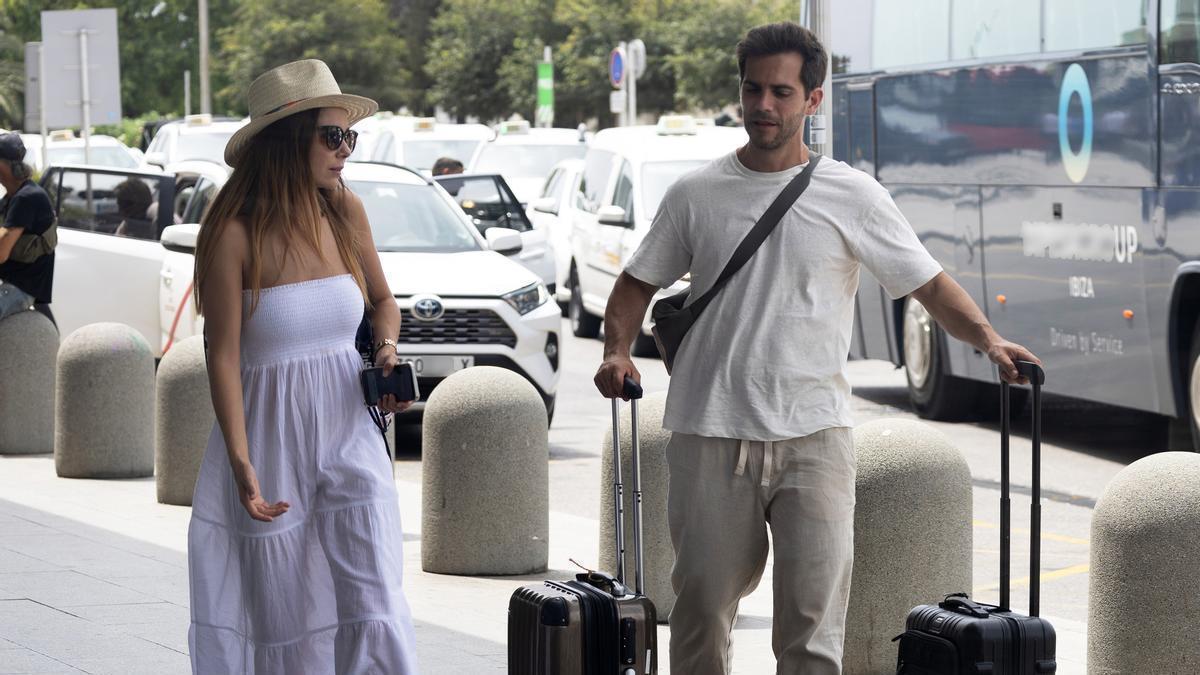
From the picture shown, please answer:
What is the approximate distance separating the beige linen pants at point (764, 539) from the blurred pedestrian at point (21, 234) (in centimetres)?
770

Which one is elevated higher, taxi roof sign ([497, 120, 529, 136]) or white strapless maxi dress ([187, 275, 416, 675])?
taxi roof sign ([497, 120, 529, 136])

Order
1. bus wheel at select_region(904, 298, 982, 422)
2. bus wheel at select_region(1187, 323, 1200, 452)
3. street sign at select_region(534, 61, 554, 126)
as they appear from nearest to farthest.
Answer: bus wheel at select_region(1187, 323, 1200, 452) < bus wheel at select_region(904, 298, 982, 422) < street sign at select_region(534, 61, 554, 126)

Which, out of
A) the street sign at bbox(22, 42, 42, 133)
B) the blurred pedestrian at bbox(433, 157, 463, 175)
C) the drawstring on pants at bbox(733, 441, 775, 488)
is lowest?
the drawstring on pants at bbox(733, 441, 775, 488)

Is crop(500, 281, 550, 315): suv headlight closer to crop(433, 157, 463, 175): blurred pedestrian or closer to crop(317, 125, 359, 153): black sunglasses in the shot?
crop(317, 125, 359, 153): black sunglasses

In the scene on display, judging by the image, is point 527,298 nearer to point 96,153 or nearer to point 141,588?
point 141,588

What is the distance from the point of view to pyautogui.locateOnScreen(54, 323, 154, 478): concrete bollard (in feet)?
34.5

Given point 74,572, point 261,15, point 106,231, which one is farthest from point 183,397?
point 261,15

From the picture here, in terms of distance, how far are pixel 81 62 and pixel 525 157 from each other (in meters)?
7.71

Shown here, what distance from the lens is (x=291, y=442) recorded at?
15.7 feet

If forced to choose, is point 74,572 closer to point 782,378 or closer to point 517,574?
point 517,574

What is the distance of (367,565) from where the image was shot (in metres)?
4.75

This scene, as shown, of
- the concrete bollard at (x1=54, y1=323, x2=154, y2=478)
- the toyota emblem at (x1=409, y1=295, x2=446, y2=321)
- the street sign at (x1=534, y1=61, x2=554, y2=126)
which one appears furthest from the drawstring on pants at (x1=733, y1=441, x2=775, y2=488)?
the street sign at (x1=534, y1=61, x2=554, y2=126)

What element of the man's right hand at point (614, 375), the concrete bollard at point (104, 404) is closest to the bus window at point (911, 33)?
the concrete bollard at point (104, 404)

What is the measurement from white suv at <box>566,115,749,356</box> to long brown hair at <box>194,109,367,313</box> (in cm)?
1066
